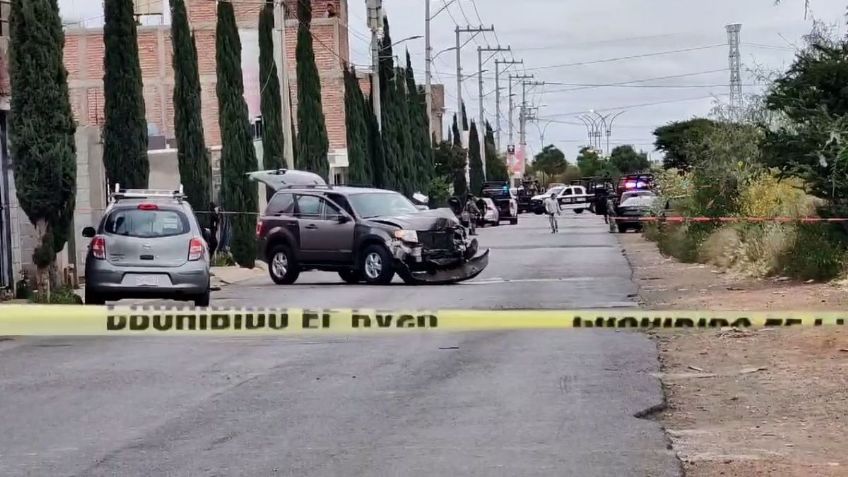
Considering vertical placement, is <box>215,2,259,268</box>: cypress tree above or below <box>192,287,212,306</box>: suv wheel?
above

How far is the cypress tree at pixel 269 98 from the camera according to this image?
3794cm

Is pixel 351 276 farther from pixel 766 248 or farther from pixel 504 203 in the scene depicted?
pixel 504 203

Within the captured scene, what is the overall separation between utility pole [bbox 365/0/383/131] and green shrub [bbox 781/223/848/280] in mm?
28147

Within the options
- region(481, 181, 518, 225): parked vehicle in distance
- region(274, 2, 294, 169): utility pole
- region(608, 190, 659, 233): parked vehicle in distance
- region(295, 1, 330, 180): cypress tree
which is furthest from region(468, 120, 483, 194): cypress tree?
region(274, 2, 294, 169): utility pole

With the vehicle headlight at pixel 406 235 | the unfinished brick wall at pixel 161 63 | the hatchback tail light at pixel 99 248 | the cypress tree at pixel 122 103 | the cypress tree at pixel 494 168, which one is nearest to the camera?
the hatchback tail light at pixel 99 248

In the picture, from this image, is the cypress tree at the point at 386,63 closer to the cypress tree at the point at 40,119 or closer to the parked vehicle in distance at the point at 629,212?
the parked vehicle in distance at the point at 629,212

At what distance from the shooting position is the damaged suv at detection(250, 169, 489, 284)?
77.7 feet

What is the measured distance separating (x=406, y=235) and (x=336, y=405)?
522 inches

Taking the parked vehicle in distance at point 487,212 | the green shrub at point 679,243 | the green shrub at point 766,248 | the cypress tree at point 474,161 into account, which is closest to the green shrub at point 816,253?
the green shrub at point 766,248

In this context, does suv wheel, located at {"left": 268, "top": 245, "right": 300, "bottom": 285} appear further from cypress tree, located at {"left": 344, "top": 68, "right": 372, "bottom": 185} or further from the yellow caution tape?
cypress tree, located at {"left": 344, "top": 68, "right": 372, "bottom": 185}

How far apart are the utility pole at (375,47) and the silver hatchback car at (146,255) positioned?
29559 mm

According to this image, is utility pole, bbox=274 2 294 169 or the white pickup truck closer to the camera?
utility pole, bbox=274 2 294 169

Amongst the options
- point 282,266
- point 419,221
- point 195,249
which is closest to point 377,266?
point 419,221

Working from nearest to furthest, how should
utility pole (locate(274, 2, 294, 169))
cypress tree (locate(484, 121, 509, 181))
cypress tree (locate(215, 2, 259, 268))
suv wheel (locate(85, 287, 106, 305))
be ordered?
suv wheel (locate(85, 287, 106, 305)) < cypress tree (locate(215, 2, 259, 268)) < utility pole (locate(274, 2, 294, 169)) < cypress tree (locate(484, 121, 509, 181))
